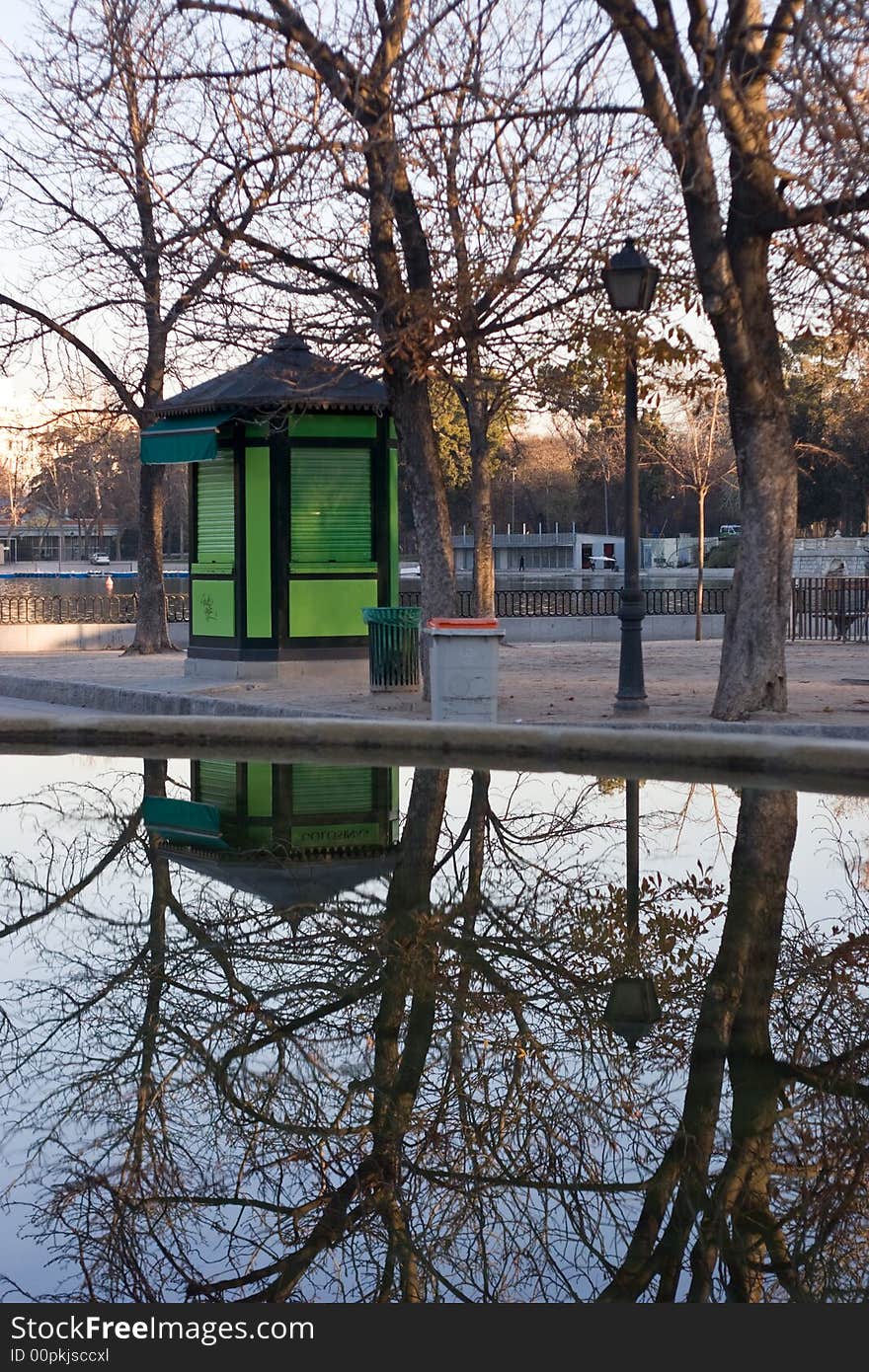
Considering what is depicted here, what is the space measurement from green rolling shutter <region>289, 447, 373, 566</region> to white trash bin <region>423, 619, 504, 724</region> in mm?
6772

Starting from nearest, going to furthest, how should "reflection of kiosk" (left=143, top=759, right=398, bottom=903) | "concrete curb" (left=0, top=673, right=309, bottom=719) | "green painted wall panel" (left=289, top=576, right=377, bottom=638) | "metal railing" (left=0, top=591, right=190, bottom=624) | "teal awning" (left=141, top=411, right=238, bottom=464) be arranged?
"reflection of kiosk" (left=143, top=759, right=398, bottom=903) < "concrete curb" (left=0, top=673, right=309, bottom=719) < "teal awning" (left=141, top=411, right=238, bottom=464) < "green painted wall panel" (left=289, top=576, right=377, bottom=638) < "metal railing" (left=0, top=591, right=190, bottom=624)

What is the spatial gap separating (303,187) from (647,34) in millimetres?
4166

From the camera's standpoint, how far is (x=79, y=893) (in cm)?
850

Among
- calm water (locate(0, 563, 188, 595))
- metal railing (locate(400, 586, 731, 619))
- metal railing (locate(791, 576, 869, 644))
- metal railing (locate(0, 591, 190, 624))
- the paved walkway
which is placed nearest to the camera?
the paved walkway

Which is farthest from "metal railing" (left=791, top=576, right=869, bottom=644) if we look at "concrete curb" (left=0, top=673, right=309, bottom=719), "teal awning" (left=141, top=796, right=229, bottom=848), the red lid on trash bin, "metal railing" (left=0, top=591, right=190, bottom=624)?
"teal awning" (left=141, top=796, right=229, bottom=848)

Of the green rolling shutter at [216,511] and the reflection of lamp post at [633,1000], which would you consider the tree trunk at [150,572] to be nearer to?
the green rolling shutter at [216,511]

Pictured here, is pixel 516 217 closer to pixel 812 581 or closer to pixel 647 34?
pixel 647 34

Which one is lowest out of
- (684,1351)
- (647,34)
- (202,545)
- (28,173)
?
(684,1351)

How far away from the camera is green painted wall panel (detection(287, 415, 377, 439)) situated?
21.1 m

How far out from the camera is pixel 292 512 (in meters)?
21.5

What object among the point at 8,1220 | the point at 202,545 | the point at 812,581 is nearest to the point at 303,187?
the point at 202,545

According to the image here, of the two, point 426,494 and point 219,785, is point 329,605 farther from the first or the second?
point 219,785

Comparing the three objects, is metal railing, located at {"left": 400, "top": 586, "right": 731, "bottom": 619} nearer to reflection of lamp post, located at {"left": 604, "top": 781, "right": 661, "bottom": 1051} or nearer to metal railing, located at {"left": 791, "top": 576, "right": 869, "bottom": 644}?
metal railing, located at {"left": 791, "top": 576, "right": 869, "bottom": 644}

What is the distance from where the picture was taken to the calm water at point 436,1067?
411 cm
